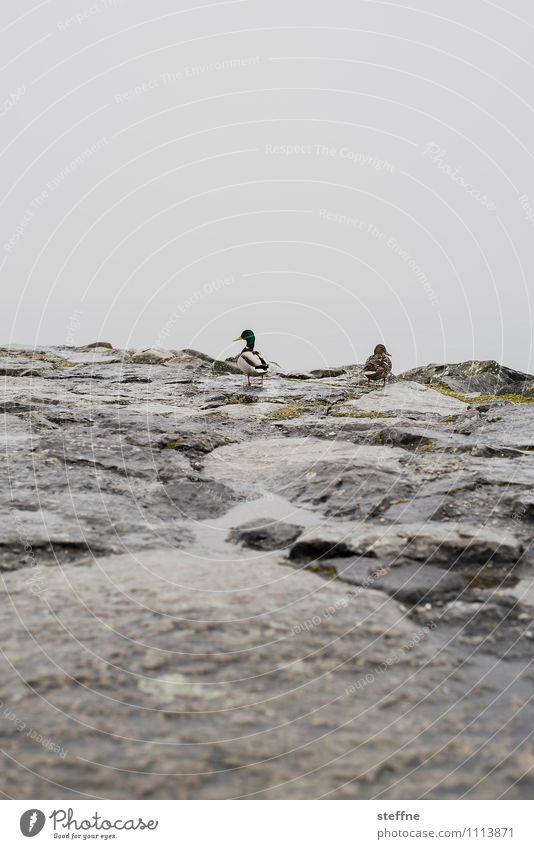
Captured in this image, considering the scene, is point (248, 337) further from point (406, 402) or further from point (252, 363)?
point (406, 402)

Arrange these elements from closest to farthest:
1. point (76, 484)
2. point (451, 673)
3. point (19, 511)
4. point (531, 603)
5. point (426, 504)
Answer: point (451, 673) → point (531, 603) → point (19, 511) → point (426, 504) → point (76, 484)

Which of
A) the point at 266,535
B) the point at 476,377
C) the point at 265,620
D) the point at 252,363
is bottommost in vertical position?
the point at 265,620

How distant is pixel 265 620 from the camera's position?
135 inches

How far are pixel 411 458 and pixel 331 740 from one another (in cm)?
459

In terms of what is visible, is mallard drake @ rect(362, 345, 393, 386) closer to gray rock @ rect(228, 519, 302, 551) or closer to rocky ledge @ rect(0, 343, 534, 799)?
rocky ledge @ rect(0, 343, 534, 799)

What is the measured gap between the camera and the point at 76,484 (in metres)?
5.85

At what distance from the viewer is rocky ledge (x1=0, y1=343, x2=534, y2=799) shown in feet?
8.32

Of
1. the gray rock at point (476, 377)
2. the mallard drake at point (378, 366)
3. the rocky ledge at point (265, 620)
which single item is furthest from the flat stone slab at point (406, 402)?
the rocky ledge at point (265, 620)

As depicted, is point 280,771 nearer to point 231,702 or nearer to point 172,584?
point 231,702

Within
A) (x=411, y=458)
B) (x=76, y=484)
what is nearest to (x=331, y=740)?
(x=76, y=484)

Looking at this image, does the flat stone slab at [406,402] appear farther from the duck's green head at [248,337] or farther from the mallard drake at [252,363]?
the duck's green head at [248,337]

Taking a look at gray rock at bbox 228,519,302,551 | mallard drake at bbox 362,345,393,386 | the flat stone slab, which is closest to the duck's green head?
mallard drake at bbox 362,345,393,386

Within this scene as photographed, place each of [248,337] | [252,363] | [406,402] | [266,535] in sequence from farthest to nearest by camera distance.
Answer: [248,337] → [252,363] → [406,402] → [266,535]

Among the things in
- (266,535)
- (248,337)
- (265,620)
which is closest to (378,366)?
(248,337)
